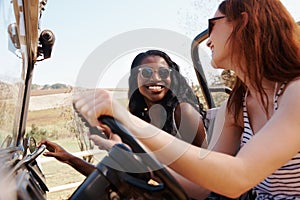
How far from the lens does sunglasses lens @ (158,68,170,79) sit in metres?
2.47

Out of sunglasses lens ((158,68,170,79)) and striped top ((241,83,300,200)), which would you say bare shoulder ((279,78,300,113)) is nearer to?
striped top ((241,83,300,200))

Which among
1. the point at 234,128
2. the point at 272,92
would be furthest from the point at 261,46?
the point at 234,128

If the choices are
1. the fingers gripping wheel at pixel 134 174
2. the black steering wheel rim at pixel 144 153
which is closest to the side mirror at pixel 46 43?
the fingers gripping wheel at pixel 134 174

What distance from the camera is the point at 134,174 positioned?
2.98ft

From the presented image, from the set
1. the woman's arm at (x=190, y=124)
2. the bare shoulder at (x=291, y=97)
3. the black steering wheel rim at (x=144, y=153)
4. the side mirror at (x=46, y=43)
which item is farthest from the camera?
the side mirror at (x=46, y=43)

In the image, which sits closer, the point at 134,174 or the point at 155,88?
the point at 134,174

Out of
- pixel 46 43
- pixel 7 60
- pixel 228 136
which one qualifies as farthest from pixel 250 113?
pixel 46 43

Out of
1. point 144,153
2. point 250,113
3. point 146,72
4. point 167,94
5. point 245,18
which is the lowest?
point 167,94

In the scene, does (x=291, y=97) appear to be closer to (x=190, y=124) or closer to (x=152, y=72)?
(x=190, y=124)

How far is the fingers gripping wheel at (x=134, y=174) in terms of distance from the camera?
861 millimetres

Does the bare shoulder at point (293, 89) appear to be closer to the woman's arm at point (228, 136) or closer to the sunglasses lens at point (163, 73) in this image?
the woman's arm at point (228, 136)

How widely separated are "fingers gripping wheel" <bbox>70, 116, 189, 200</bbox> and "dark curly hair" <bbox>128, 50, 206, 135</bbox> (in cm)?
146

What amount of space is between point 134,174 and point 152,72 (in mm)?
1583

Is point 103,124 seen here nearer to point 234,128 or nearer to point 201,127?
point 234,128
